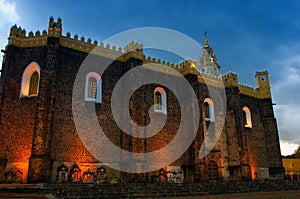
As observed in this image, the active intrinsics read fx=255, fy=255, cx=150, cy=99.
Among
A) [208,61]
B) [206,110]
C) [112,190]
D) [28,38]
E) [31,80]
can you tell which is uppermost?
[208,61]

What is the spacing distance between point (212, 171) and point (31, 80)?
56.3 ft

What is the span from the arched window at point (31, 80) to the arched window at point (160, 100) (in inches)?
376

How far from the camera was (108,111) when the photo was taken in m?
19.2

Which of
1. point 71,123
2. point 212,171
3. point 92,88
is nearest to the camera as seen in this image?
point 71,123

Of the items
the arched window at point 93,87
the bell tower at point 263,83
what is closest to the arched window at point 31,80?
the arched window at point 93,87

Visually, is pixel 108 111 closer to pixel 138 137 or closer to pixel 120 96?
pixel 120 96

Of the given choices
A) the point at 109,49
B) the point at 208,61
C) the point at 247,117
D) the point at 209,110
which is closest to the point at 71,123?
the point at 109,49

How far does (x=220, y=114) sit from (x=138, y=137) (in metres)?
10.8

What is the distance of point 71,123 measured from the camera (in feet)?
57.5

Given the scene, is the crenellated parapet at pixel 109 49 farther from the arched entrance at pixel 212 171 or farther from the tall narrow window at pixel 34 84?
the arched entrance at pixel 212 171

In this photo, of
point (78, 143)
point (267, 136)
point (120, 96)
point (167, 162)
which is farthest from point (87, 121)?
point (267, 136)

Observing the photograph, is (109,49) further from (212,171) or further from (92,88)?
(212,171)

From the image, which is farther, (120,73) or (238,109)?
(238,109)

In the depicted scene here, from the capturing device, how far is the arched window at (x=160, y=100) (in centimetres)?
2231
